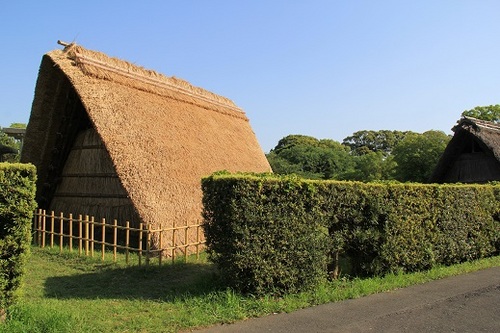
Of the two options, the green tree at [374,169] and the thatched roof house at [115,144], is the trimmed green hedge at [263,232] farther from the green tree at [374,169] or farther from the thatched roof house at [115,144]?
the green tree at [374,169]

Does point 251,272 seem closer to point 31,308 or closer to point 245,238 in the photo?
point 245,238

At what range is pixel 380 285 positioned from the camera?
7684 millimetres

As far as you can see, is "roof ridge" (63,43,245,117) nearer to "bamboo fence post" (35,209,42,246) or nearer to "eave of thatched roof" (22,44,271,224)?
"eave of thatched roof" (22,44,271,224)

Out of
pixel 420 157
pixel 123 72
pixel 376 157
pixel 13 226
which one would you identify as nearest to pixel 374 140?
pixel 376 157

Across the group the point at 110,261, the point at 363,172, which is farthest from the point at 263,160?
the point at 363,172

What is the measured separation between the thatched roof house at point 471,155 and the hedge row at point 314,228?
28.3 ft

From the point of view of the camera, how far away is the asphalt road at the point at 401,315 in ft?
18.0

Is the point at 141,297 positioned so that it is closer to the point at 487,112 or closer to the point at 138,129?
the point at 138,129

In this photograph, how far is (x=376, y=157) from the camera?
37844 mm

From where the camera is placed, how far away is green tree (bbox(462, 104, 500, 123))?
32969 millimetres

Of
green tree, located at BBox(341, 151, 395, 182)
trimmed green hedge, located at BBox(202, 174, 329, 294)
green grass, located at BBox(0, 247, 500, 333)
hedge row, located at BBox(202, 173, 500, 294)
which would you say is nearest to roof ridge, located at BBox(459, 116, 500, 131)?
hedge row, located at BBox(202, 173, 500, 294)

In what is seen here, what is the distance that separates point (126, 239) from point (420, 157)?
23836 millimetres

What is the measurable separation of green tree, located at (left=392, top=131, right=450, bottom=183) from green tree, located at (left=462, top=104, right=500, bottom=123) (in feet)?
20.7

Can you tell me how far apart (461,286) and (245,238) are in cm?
466
